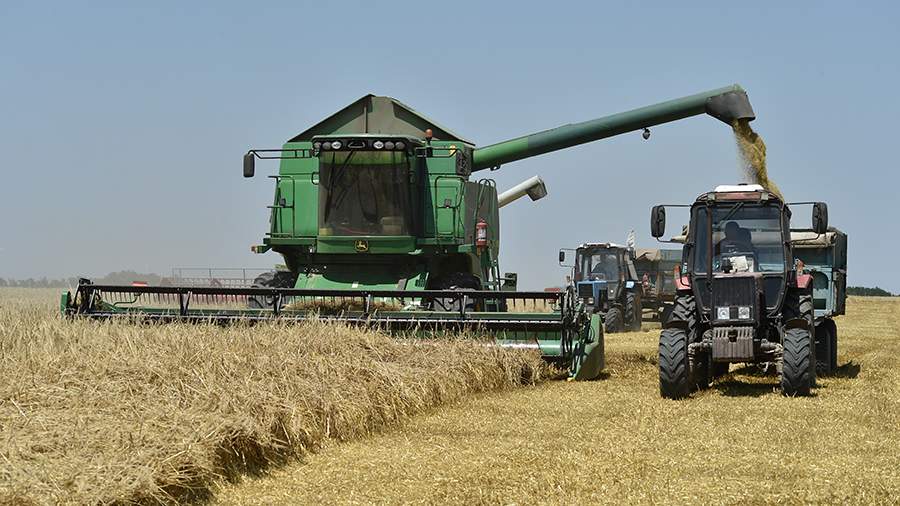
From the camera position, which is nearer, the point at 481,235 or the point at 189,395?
the point at 189,395

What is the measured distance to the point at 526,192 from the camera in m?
19.1

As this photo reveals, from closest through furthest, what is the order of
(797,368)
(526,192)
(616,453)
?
(616,453)
(797,368)
(526,192)

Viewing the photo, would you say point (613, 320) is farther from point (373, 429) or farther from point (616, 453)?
point (616, 453)

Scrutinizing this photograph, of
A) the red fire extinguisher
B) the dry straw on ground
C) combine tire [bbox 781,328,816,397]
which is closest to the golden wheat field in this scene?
the dry straw on ground

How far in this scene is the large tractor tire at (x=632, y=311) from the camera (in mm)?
22797

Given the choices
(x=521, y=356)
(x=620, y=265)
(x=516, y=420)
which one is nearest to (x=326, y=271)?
(x=521, y=356)

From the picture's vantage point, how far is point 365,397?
25.4 ft

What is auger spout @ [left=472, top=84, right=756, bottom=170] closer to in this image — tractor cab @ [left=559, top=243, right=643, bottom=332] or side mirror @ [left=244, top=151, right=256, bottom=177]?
side mirror @ [left=244, top=151, right=256, bottom=177]

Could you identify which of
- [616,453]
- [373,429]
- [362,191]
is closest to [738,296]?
[616,453]

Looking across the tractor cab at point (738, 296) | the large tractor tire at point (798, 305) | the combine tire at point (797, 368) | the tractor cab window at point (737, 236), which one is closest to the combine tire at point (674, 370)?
the tractor cab at point (738, 296)

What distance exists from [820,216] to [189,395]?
6140 mm

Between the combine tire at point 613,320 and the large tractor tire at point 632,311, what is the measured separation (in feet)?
2.66

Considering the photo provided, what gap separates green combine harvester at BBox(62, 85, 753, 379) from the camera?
463 inches

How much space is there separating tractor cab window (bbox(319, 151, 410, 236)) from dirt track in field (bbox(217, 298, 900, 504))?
3451 mm
